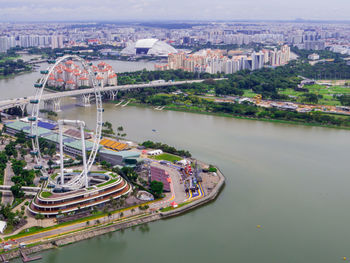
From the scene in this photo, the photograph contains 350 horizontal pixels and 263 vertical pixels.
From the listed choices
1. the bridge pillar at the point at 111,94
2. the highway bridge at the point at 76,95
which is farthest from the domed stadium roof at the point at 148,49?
the bridge pillar at the point at 111,94

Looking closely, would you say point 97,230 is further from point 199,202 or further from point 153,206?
point 199,202

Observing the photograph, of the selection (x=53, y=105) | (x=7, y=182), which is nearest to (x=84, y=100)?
(x=53, y=105)

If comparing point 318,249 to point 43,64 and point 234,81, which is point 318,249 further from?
point 43,64

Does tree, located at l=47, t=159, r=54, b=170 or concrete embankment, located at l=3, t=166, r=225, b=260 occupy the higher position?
tree, located at l=47, t=159, r=54, b=170

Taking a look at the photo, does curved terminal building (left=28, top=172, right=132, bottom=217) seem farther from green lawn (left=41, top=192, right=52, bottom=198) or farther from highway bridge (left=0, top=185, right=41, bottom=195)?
highway bridge (left=0, top=185, right=41, bottom=195)

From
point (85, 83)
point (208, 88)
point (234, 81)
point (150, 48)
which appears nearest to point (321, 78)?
point (234, 81)

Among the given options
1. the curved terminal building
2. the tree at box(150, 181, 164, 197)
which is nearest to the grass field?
the tree at box(150, 181, 164, 197)

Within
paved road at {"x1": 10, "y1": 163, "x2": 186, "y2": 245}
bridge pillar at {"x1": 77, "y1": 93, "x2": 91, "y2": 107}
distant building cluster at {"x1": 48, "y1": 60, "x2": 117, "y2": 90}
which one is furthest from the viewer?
distant building cluster at {"x1": 48, "y1": 60, "x2": 117, "y2": 90}
